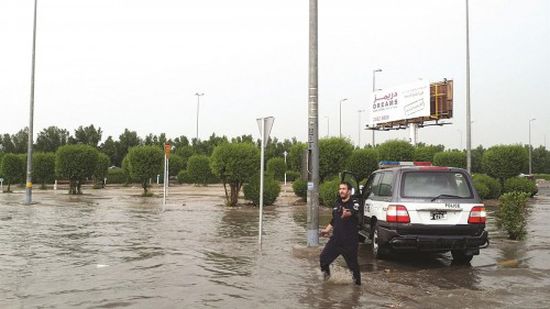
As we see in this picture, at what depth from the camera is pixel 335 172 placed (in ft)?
90.0

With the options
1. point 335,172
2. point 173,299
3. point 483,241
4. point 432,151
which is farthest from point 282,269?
point 432,151

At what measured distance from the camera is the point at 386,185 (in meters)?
10.2

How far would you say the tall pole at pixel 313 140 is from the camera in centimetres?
1113

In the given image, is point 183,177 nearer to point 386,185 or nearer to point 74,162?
point 74,162

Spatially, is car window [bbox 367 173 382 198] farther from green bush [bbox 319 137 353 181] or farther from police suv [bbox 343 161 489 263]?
green bush [bbox 319 137 353 181]

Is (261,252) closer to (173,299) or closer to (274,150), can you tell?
(173,299)

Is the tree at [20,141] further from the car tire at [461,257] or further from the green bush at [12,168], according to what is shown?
the car tire at [461,257]

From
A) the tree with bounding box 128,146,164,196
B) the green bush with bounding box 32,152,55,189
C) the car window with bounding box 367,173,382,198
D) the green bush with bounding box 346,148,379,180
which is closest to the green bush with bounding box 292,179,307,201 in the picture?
the green bush with bounding box 346,148,379,180

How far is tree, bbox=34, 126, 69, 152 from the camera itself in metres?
83.1

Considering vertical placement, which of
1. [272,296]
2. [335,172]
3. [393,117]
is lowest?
[272,296]

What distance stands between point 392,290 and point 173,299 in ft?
10.4

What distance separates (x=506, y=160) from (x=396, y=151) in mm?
7026

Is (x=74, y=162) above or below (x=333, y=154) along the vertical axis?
below

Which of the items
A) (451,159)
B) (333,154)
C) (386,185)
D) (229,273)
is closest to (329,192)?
(333,154)
